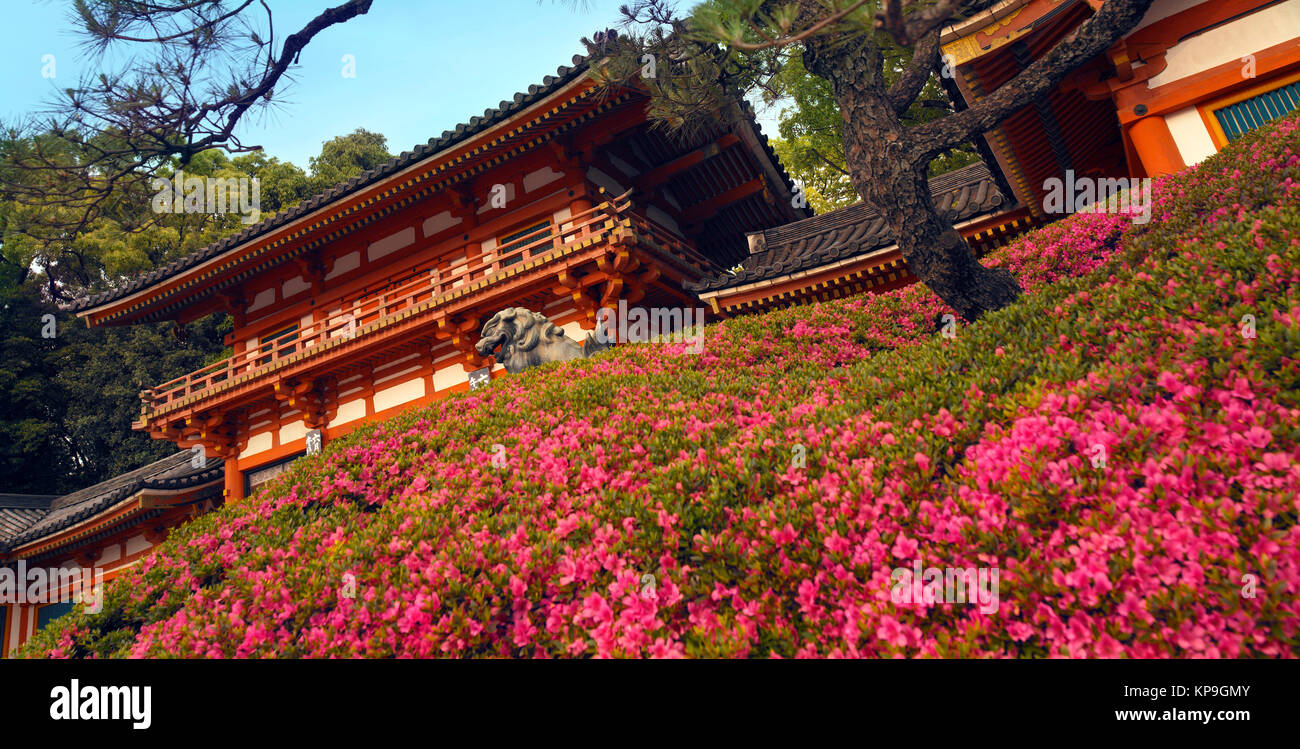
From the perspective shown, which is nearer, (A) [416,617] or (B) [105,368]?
(A) [416,617]

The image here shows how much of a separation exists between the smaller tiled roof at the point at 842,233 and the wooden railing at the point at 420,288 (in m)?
1.97

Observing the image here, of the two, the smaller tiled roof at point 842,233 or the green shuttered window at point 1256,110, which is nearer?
the green shuttered window at point 1256,110

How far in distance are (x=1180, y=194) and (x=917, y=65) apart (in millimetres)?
2567

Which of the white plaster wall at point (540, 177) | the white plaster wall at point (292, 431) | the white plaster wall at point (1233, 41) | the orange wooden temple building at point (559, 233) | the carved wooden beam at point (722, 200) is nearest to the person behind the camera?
the white plaster wall at point (1233, 41)

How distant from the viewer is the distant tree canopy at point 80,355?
73.2ft

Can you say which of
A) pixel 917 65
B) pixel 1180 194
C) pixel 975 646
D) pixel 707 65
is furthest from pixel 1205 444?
pixel 707 65

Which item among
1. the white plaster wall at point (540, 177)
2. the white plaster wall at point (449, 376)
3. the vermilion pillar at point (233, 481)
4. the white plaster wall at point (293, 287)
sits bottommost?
the vermilion pillar at point (233, 481)

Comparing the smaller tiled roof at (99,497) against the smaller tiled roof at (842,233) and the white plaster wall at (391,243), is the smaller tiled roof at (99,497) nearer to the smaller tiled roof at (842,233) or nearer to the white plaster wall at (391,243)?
the white plaster wall at (391,243)

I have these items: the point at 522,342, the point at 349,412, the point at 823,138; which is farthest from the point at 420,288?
the point at 823,138

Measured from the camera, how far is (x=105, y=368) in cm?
2272

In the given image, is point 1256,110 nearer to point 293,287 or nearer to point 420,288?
point 420,288

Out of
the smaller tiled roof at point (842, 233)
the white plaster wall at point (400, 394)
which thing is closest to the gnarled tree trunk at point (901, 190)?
the smaller tiled roof at point (842, 233)

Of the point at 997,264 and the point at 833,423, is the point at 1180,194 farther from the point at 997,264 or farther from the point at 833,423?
the point at 833,423

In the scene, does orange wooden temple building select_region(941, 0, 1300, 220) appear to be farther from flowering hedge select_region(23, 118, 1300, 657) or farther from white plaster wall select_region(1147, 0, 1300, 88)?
flowering hedge select_region(23, 118, 1300, 657)
